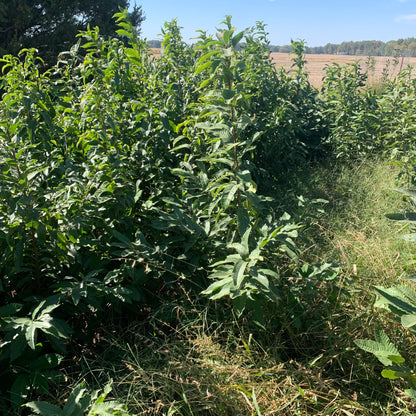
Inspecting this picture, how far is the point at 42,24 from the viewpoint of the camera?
1112cm

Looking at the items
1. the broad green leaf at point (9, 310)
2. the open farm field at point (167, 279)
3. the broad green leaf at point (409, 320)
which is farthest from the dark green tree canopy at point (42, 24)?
the broad green leaf at point (409, 320)

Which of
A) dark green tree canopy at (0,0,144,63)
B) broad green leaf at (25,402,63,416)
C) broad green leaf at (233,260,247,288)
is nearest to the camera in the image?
broad green leaf at (25,402,63,416)

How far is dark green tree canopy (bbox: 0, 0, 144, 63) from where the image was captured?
10227mm

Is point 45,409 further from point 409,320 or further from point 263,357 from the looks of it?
point 409,320

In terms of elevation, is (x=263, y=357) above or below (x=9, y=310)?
below

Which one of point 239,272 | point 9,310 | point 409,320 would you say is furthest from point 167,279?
point 409,320

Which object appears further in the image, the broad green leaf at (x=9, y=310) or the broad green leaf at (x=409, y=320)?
the broad green leaf at (x=9, y=310)

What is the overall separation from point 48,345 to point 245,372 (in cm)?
111

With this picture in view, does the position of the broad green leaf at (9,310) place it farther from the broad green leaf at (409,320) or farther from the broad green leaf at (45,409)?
the broad green leaf at (409,320)

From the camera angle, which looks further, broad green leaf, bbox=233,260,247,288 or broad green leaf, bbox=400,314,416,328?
broad green leaf, bbox=233,260,247,288

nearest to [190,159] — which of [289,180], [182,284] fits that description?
[182,284]

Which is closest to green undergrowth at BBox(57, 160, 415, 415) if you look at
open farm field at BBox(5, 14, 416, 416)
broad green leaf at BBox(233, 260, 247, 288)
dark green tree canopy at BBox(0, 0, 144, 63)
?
open farm field at BBox(5, 14, 416, 416)

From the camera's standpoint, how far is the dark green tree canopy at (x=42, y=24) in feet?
33.6

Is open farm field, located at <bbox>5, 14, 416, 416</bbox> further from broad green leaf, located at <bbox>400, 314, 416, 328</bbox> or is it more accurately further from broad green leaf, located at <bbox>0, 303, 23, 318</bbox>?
broad green leaf, located at <bbox>400, 314, 416, 328</bbox>
